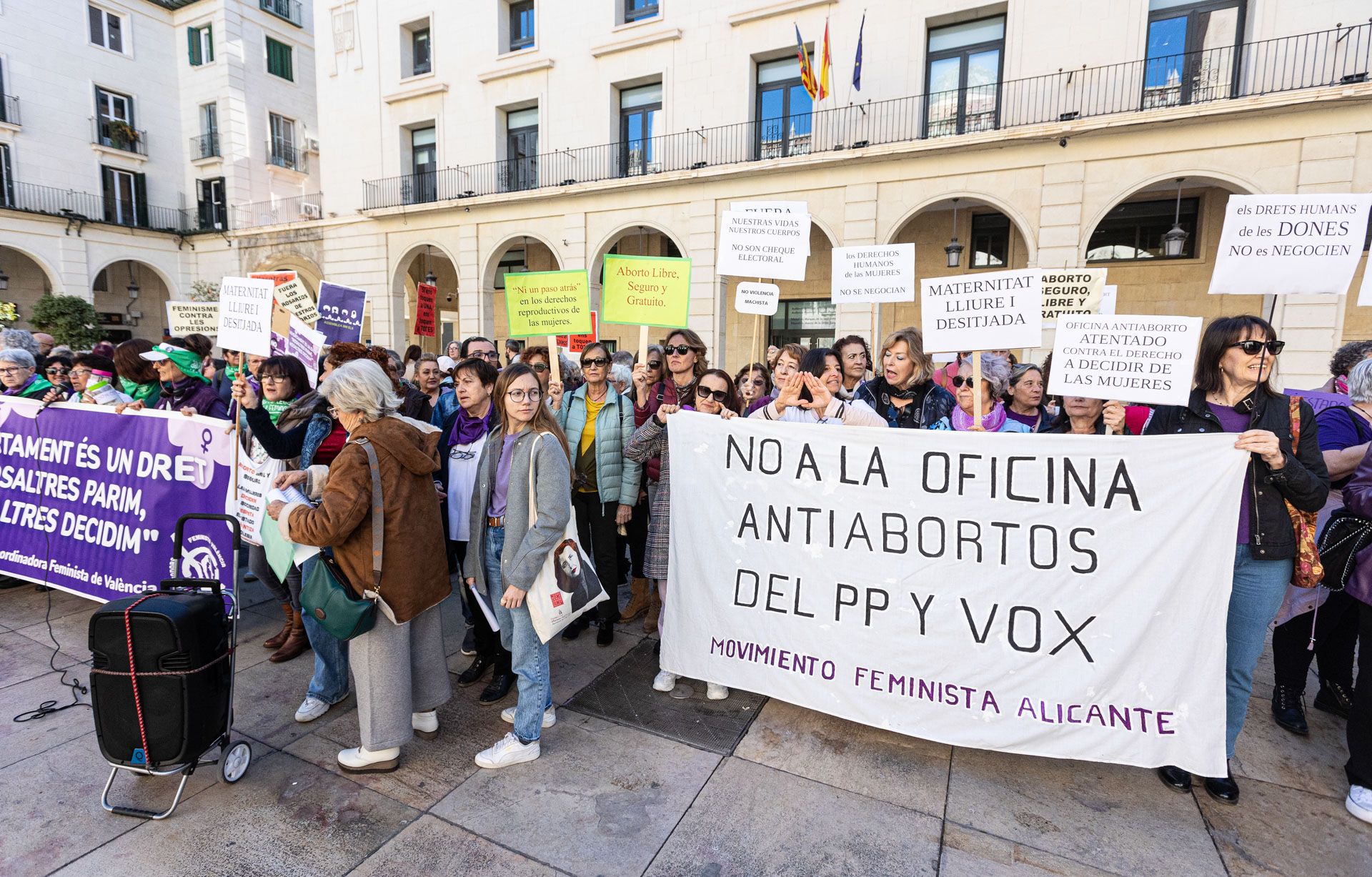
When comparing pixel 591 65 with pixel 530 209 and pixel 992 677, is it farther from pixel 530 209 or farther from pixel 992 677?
pixel 992 677

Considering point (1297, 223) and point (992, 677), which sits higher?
point (1297, 223)

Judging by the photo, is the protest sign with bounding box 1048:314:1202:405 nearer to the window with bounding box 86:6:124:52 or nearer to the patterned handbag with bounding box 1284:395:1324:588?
the patterned handbag with bounding box 1284:395:1324:588

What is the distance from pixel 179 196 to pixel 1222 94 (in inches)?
1300

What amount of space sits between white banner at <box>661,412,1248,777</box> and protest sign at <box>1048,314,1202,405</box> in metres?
Answer: 0.33

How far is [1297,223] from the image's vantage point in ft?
11.3

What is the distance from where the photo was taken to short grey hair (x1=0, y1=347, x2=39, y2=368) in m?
5.17

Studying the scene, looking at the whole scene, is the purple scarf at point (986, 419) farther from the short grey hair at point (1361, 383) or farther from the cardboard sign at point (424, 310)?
the cardboard sign at point (424, 310)

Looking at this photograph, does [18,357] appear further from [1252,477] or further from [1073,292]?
[1073,292]

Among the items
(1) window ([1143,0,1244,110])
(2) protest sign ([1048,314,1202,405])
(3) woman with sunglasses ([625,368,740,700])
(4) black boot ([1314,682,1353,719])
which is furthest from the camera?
(1) window ([1143,0,1244,110])

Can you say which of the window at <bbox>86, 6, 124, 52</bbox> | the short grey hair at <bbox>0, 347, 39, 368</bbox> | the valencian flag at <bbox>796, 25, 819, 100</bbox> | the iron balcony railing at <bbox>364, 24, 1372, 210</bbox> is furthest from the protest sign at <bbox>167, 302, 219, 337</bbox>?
the window at <bbox>86, 6, 124, 52</bbox>

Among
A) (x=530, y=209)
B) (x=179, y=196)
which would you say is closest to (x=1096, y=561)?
(x=530, y=209)

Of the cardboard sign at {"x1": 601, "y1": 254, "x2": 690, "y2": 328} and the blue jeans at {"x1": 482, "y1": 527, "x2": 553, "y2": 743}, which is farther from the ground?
the cardboard sign at {"x1": 601, "y1": 254, "x2": 690, "y2": 328}

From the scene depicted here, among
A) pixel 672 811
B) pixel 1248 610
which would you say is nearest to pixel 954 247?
pixel 1248 610

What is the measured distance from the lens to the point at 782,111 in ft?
48.0
